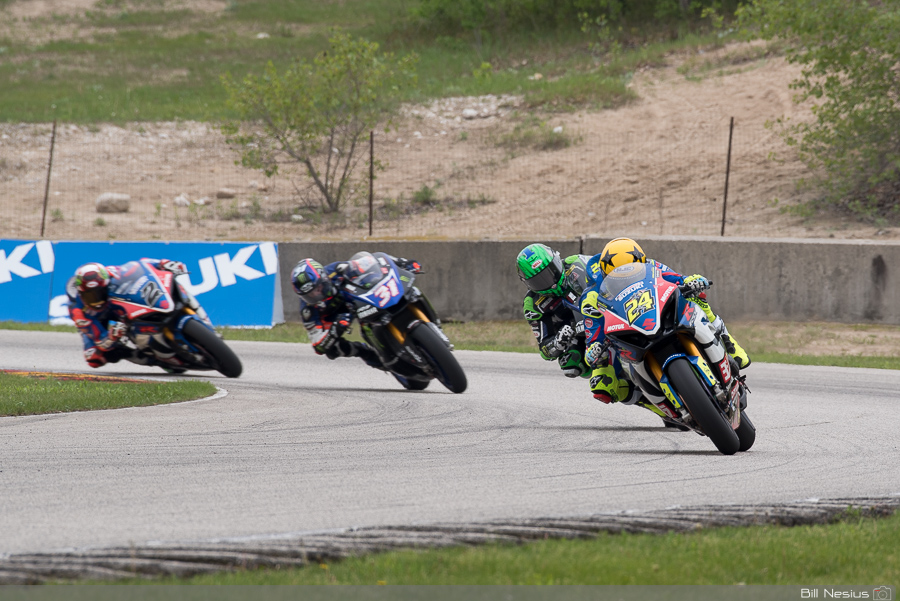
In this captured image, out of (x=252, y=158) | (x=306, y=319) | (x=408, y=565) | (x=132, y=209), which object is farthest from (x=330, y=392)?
A: (x=132, y=209)

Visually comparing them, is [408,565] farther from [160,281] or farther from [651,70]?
[651,70]

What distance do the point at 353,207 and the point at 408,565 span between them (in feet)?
73.4

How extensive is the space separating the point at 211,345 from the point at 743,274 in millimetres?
8500

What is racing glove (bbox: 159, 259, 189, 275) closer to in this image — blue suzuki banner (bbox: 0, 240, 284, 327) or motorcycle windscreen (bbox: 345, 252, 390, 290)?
motorcycle windscreen (bbox: 345, 252, 390, 290)

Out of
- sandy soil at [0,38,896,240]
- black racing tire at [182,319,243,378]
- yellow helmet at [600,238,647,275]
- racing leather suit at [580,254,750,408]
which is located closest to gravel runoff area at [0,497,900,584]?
racing leather suit at [580,254,750,408]

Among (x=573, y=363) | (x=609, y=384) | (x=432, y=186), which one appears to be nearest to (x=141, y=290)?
(x=573, y=363)

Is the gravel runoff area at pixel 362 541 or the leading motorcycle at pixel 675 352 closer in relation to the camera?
the gravel runoff area at pixel 362 541

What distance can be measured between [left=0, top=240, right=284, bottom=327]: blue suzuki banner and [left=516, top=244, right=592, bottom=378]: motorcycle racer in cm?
876

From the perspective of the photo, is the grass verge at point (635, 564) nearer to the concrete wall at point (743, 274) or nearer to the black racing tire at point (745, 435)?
the black racing tire at point (745, 435)

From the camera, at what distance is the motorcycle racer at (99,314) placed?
11.3 metres

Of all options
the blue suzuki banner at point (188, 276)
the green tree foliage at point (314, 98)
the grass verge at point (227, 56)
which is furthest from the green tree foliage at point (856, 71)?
the grass verge at point (227, 56)

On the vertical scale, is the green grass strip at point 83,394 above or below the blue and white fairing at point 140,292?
below

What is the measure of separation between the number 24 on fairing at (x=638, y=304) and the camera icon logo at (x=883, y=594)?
2.85 metres

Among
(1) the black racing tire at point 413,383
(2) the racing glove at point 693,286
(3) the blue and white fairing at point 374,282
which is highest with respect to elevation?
(2) the racing glove at point 693,286
